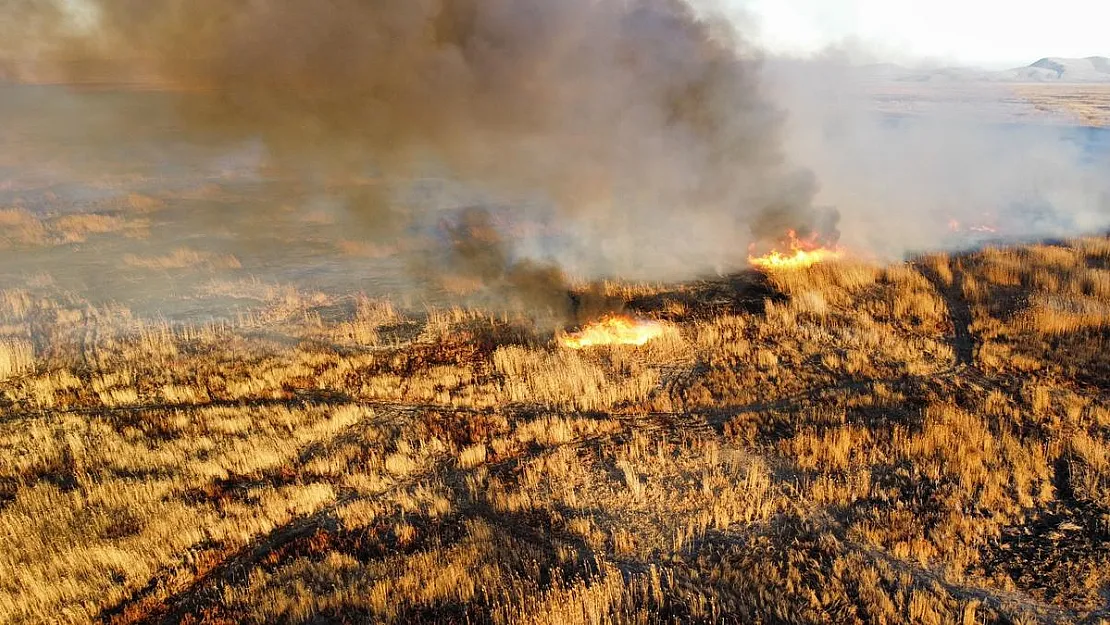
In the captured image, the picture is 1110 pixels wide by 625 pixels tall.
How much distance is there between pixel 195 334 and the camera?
1000 centimetres

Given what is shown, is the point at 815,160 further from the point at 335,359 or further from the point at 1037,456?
the point at 335,359

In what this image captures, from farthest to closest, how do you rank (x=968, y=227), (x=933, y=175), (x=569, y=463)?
(x=933, y=175) < (x=968, y=227) < (x=569, y=463)

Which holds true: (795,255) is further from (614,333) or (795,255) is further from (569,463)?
(569,463)

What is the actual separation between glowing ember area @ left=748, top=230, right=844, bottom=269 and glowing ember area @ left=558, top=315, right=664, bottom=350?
3864mm

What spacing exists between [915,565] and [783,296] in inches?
264

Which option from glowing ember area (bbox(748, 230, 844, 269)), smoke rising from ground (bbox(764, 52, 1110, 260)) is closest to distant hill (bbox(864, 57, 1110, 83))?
smoke rising from ground (bbox(764, 52, 1110, 260))

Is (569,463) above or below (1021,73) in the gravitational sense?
below

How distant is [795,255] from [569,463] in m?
8.24

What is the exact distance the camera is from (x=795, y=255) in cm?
1280

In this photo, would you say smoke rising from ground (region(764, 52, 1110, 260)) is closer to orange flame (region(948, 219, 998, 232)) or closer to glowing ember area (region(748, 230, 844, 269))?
orange flame (region(948, 219, 998, 232))

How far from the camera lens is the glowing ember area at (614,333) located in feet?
32.1

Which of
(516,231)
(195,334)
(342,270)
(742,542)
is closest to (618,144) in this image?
(516,231)

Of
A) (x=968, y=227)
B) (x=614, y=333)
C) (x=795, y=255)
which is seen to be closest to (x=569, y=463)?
(x=614, y=333)

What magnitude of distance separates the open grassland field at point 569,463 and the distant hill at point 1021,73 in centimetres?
13982
